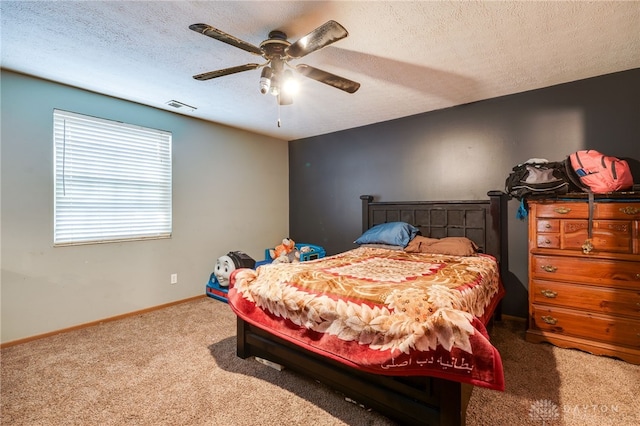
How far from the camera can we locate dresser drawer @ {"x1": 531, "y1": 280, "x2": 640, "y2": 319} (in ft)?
7.65

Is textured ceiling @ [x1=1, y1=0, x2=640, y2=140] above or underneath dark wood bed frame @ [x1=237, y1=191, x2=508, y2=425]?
above

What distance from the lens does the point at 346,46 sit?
7.50ft

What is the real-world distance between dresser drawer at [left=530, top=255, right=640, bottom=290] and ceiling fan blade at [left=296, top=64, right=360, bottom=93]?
229 centimetres

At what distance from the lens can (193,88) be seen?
307 centimetres

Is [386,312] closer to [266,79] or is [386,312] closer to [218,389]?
[218,389]

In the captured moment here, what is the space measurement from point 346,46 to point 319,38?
2.24ft

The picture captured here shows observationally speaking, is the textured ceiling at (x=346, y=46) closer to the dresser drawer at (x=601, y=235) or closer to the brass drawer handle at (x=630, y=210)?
the brass drawer handle at (x=630, y=210)

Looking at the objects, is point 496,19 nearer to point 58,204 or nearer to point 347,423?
point 347,423

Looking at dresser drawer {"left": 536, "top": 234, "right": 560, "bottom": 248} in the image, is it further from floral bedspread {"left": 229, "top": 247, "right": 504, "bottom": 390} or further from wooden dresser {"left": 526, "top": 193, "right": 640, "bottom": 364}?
floral bedspread {"left": 229, "top": 247, "right": 504, "bottom": 390}

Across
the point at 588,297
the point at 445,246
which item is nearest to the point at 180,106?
the point at 445,246

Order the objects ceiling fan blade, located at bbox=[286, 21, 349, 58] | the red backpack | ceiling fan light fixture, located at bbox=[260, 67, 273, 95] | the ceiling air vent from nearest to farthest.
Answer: ceiling fan blade, located at bbox=[286, 21, 349, 58], ceiling fan light fixture, located at bbox=[260, 67, 273, 95], the red backpack, the ceiling air vent

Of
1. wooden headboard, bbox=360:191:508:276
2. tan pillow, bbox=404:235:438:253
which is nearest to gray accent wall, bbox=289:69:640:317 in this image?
wooden headboard, bbox=360:191:508:276

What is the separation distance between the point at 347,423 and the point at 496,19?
107 inches

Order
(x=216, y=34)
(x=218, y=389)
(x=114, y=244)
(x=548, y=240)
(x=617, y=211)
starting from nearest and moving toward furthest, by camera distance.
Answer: (x=216, y=34), (x=218, y=389), (x=617, y=211), (x=548, y=240), (x=114, y=244)
